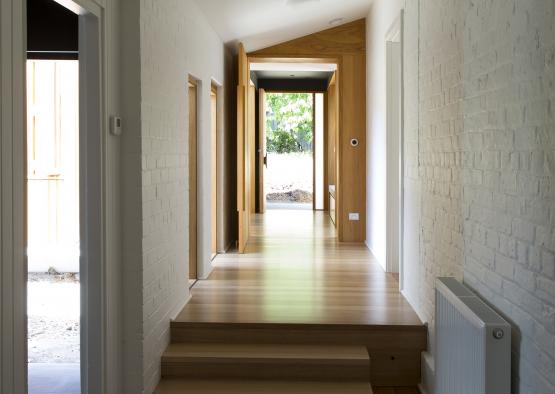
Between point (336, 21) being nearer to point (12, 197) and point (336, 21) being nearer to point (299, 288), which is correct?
point (299, 288)

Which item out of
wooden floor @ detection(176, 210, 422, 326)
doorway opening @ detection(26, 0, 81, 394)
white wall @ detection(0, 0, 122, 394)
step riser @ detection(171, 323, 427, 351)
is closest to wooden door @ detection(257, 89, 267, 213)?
wooden floor @ detection(176, 210, 422, 326)

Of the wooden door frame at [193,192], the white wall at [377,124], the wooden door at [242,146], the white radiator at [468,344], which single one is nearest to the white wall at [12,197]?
the white radiator at [468,344]

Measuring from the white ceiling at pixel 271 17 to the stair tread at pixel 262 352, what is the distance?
9.10 feet

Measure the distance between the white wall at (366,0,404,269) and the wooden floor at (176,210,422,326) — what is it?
11.3 inches

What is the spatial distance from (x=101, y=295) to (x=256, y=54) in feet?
18.4

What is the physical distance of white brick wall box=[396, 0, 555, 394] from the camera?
2.20 metres

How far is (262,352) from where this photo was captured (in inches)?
167

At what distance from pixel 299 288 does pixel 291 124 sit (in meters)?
9.57

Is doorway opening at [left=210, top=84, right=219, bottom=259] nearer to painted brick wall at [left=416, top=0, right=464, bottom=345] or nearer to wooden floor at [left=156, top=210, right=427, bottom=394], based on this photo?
wooden floor at [left=156, top=210, right=427, bottom=394]

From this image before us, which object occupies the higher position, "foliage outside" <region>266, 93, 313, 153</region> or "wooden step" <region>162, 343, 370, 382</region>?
"foliage outside" <region>266, 93, 313, 153</region>

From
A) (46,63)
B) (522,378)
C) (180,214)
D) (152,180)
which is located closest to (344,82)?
(46,63)

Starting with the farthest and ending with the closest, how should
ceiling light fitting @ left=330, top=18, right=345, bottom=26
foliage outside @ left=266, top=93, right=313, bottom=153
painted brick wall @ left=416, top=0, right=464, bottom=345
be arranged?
foliage outside @ left=266, top=93, right=313, bottom=153, ceiling light fitting @ left=330, top=18, right=345, bottom=26, painted brick wall @ left=416, top=0, right=464, bottom=345

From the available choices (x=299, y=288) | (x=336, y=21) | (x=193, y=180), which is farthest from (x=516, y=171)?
(x=336, y=21)

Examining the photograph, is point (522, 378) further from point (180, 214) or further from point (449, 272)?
point (180, 214)
